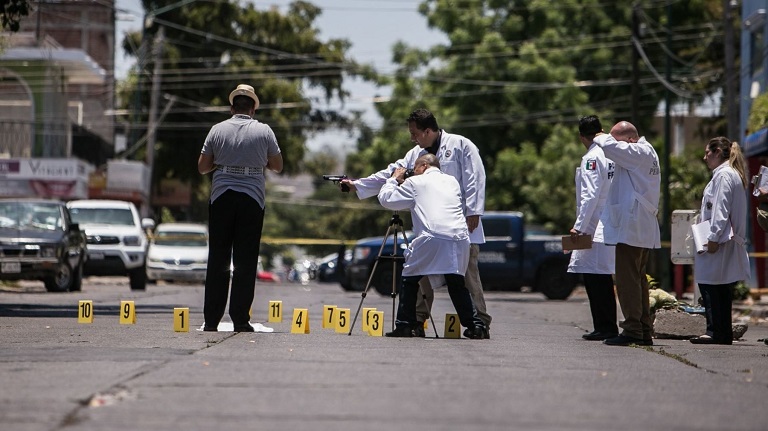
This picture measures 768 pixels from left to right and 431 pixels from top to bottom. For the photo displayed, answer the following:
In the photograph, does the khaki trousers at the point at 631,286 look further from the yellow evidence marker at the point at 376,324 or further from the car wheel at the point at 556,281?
the car wheel at the point at 556,281

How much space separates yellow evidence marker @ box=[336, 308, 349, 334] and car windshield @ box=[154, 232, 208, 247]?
81.7 feet

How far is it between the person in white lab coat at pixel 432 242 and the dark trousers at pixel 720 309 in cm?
208

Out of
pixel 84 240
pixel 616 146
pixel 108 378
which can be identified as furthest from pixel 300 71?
pixel 108 378

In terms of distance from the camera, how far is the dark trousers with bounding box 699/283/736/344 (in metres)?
12.9

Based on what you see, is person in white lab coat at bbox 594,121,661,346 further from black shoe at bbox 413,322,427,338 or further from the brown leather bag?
black shoe at bbox 413,322,427,338

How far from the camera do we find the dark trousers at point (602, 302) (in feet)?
43.2

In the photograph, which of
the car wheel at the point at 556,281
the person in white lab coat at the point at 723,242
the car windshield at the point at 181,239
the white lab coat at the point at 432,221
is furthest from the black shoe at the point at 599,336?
the car windshield at the point at 181,239

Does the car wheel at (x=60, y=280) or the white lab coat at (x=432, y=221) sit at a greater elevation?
the white lab coat at (x=432, y=221)

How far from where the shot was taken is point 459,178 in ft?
42.5

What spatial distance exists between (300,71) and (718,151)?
46045mm

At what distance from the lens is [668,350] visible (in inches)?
458

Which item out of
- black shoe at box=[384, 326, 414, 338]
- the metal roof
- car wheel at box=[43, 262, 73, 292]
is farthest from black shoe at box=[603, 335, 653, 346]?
the metal roof

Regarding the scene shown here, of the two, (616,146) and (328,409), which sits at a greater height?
(616,146)

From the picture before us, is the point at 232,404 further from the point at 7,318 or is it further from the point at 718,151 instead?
the point at 7,318
